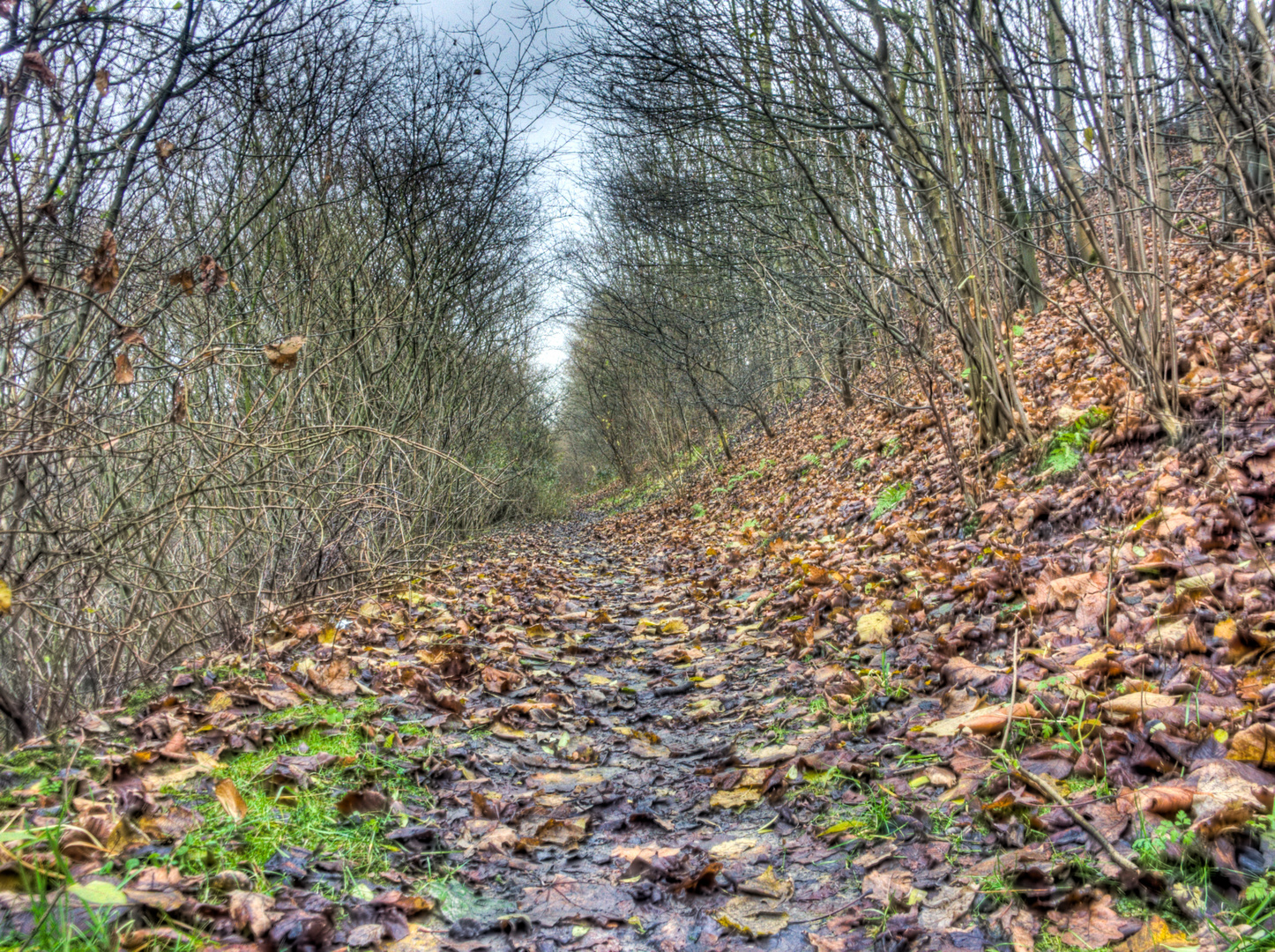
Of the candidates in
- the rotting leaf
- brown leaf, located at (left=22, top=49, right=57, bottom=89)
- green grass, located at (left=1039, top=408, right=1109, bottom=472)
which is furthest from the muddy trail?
brown leaf, located at (left=22, top=49, right=57, bottom=89)

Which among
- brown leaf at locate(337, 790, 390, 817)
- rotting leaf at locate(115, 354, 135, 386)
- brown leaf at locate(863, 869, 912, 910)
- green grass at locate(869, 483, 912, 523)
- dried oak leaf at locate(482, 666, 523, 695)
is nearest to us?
brown leaf at locate(863, 869, 912, 910)

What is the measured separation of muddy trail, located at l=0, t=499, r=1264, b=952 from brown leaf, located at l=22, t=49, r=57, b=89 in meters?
2.22

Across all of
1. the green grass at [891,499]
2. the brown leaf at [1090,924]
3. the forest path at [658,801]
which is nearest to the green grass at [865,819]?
the forest path at [658,801]

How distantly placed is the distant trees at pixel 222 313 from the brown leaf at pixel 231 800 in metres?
1.12

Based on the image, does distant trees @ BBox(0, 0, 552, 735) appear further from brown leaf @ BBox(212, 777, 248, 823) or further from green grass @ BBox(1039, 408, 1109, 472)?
green grass @ BBox(1039, 408, 1109, 472)

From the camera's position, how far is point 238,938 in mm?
1679

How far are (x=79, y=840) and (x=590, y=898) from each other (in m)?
1.29

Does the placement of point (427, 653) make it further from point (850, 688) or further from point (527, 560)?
point (527, 560)

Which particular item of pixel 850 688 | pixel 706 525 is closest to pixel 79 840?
pixel 850 688

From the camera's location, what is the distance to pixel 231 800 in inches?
88.0

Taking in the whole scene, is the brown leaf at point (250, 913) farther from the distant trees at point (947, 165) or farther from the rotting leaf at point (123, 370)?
the distant trees at point (947, 165)

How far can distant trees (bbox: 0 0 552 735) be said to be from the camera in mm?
3207

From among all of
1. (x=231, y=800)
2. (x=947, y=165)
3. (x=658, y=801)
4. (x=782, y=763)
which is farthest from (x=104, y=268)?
(x=947, y=165)

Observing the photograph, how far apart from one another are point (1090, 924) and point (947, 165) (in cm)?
462
